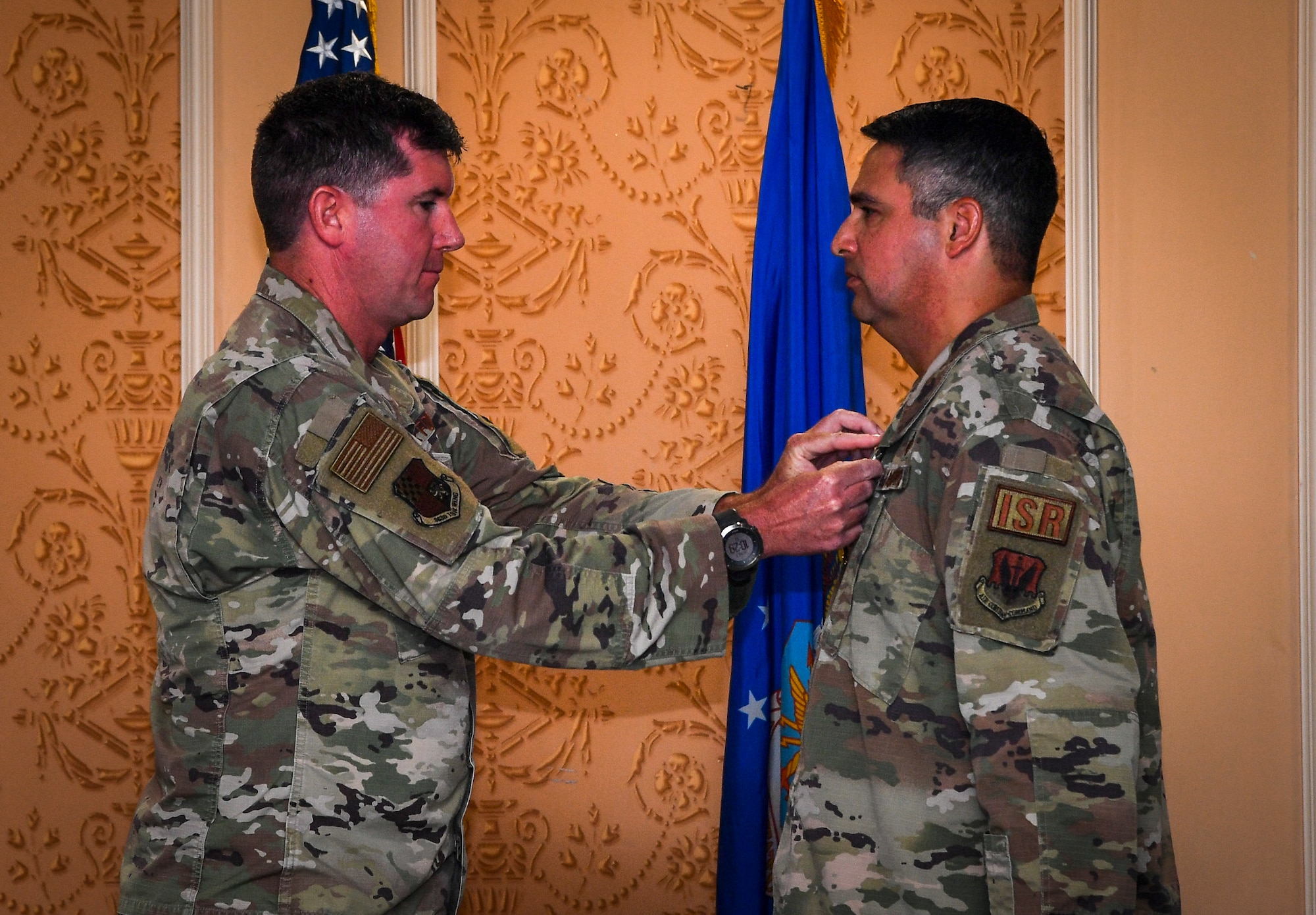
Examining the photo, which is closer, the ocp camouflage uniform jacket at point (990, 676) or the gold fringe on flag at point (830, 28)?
the ocp camouflage uniform jacket at point (990, 676)

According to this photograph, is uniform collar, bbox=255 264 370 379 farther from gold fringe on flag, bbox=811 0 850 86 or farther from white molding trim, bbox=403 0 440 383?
gold fringe on flag, bbox=811 0 850 86

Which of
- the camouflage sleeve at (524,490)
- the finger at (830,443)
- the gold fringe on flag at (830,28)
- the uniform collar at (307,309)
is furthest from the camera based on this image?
the gold fringe on flag at (830,28)

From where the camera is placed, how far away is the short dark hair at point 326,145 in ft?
6.18

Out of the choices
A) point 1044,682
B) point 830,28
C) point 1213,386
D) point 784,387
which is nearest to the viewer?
point 1044,682

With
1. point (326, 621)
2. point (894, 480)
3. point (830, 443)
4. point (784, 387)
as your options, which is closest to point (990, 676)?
point (894, 480)

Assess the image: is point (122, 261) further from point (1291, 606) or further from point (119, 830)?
point (1291, 606)

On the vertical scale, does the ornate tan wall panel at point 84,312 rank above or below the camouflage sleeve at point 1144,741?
above

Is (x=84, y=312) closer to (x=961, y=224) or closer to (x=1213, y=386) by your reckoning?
(x=961, y=224)

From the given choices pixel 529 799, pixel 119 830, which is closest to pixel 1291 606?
pixel 529 799

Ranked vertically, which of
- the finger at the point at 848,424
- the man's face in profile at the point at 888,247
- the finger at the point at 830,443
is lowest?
the finger at the point at 830,443

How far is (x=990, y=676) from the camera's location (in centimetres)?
140

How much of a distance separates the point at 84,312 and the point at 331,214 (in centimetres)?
150

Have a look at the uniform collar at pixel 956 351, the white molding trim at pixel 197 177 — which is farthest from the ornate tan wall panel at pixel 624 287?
the uniform collar at pixel 956 351

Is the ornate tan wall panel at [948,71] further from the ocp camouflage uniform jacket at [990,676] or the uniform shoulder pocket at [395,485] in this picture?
the uniform shoulder pocket at [395,485]
